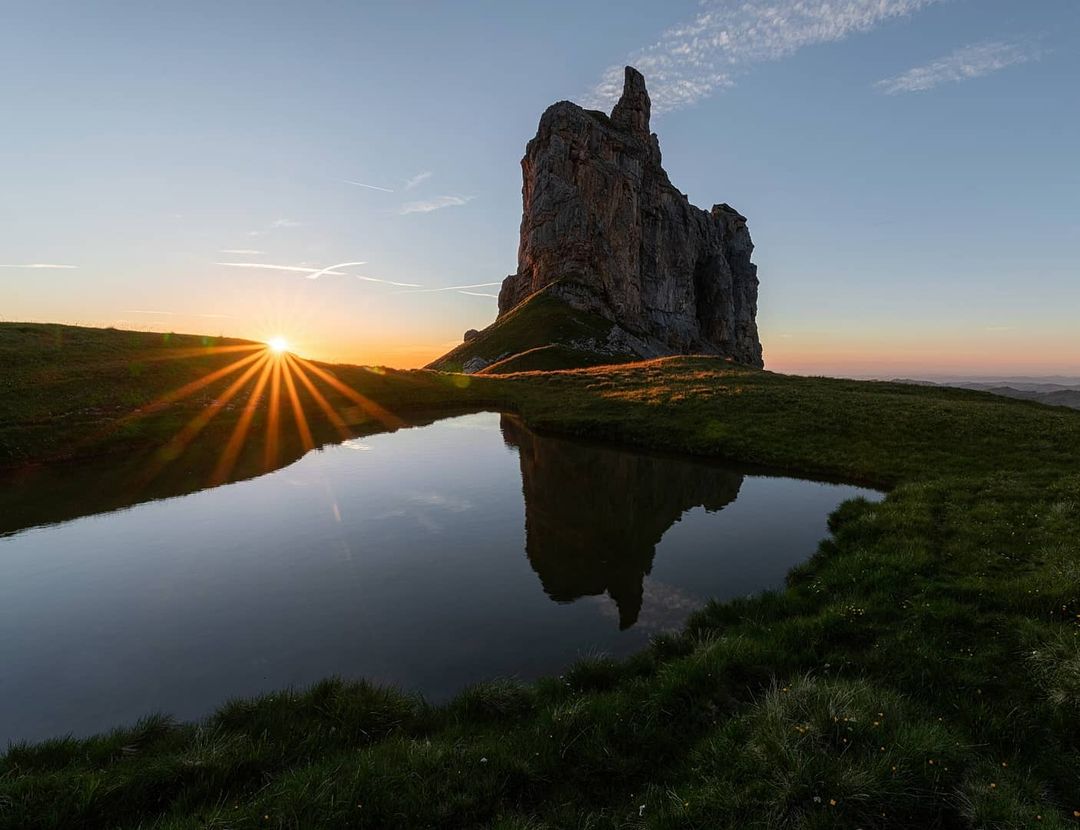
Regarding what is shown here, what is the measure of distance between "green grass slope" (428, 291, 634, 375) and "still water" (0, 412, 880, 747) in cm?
8554

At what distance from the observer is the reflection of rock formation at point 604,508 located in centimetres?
1559

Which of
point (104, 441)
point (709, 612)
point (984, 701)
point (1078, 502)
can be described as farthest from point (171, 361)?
point (1078, 502)

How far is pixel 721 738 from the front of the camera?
25.0 ft

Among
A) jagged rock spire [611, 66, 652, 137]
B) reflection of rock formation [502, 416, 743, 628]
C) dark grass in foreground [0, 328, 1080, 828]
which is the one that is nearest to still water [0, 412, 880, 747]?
reflection of rock formation [502, 416, 743, 628]

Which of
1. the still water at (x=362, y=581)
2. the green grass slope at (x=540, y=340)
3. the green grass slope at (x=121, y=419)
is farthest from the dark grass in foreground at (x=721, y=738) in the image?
the green grass slope at (x=540, y=340)

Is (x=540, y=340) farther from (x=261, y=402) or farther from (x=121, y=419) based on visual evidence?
(x=121, y=419)

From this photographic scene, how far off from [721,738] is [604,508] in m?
15.0

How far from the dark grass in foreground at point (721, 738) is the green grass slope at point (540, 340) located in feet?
320

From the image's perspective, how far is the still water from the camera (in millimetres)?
10750

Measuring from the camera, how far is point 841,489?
85.4 feet

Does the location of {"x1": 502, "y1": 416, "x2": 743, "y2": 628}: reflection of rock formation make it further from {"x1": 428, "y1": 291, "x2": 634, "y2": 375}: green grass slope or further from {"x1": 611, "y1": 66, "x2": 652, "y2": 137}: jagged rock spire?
{"x1": 611, "y1": 66, "x2": 652, "y2": 137}: jagged rock spire

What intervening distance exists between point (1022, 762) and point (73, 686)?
1695cm

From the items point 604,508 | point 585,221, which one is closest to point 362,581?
point 604,508

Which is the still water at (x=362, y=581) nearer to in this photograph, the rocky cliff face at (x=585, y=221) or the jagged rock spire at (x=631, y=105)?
the rocky cliff face at (x=585, y=221)
